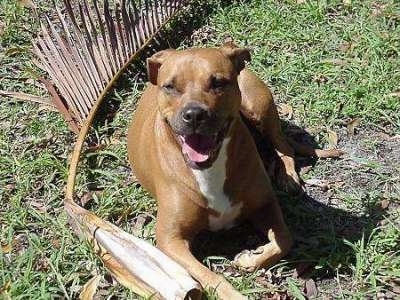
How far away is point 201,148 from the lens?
418 cm

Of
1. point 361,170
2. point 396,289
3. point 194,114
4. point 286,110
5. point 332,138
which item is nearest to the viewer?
point 194,114

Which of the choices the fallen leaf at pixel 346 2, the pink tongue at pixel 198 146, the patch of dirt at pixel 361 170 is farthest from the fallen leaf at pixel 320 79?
the pink tongue at pixel 198 146

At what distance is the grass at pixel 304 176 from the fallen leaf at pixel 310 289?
0.9 inches

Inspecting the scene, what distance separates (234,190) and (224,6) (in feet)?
10.7

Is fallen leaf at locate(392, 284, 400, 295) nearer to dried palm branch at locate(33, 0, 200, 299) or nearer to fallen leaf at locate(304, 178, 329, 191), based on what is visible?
fallen leaf at locate(304, 178, 329, 191)

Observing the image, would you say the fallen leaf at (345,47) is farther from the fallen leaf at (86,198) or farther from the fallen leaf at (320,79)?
the fallen leaf at (86,198)

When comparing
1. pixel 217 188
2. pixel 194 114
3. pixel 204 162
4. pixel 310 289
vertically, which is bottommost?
pixel 310 289

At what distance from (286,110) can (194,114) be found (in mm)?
2037

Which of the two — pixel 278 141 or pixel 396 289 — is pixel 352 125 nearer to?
pixel 278 141

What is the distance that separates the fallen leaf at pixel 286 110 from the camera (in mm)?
5824

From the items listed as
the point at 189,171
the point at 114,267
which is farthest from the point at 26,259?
the point at 189,171

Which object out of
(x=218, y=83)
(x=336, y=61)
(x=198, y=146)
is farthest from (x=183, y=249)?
(x=336, y=61)

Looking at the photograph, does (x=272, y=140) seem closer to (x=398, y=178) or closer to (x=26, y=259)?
(x=398, y=178)

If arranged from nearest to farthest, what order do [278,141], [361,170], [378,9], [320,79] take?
[361,170], [278,141], [320,79], [378,9]
